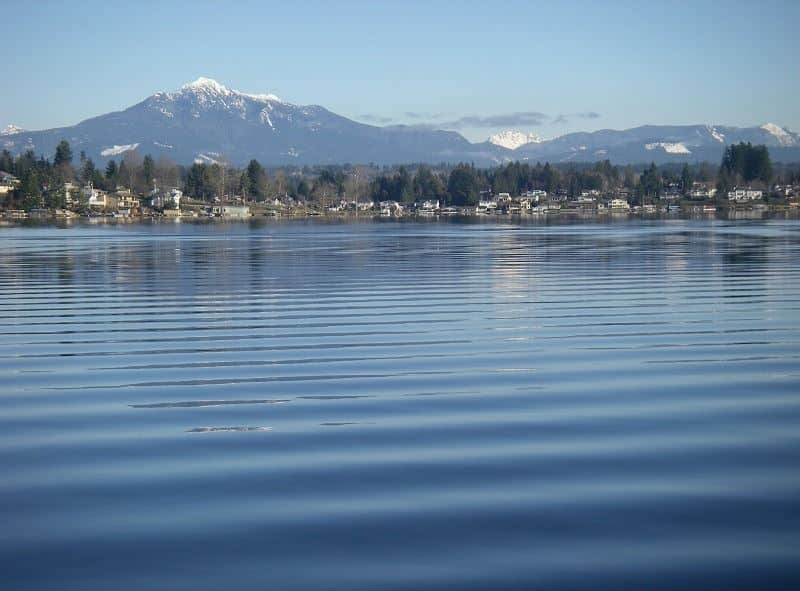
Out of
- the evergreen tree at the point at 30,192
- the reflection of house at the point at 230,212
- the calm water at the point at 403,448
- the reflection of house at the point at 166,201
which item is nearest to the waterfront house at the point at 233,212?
the reflection of house at the point at 230,212

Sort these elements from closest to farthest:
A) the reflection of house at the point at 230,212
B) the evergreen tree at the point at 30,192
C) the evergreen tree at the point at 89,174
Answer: the evergreen tree at the point at 30,192 → the reflection of house at the point at 230,212 → the evergreen tree at the point at 89,174

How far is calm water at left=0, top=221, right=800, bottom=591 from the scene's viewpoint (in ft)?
20.6

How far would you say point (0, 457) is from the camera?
902cm

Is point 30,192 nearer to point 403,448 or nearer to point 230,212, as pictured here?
point 230,212

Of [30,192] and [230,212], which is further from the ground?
[30,192]

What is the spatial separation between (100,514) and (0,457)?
2318 millimetres

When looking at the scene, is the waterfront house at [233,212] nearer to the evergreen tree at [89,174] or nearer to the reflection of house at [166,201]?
the reflection of house at [166,201]

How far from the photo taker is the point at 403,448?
8.95 m

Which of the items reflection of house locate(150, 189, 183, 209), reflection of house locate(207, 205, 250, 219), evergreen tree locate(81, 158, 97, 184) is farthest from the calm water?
evergreen tree locate(81, 158, 97, 184)

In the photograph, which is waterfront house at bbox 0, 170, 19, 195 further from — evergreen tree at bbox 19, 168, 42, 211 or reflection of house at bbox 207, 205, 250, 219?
reflection of house at bbox 207, 205, 250, 219

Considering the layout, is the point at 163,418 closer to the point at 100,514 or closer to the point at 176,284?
the point at 100,514

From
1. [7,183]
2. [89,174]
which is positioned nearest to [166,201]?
[89,174]

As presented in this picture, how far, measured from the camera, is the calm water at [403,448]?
20.6 feet

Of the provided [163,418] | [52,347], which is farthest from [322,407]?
[52,347]
